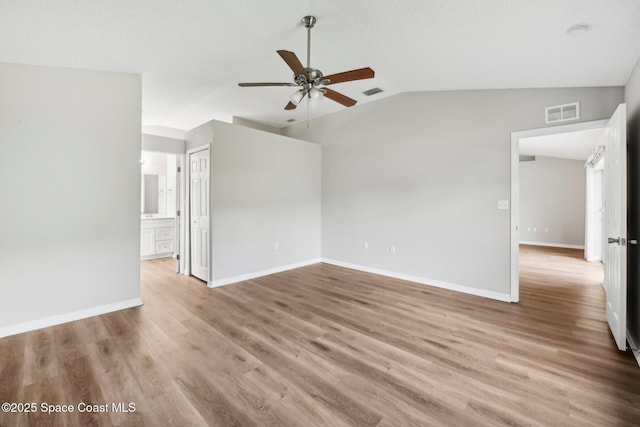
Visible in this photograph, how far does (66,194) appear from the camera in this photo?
279cm

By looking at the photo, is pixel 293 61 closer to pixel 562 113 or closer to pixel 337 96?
pixel 337 96

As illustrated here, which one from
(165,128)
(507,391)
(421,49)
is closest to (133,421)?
(507,391)

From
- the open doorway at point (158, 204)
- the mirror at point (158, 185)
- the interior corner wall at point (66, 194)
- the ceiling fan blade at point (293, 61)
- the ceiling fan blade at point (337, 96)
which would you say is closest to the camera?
the ceiling fan blade at point (293, 61)

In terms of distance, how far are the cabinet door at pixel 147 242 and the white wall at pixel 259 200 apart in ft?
8.27

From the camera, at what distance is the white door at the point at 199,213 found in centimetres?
418

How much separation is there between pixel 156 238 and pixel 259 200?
302 cm

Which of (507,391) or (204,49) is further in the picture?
(204,49)

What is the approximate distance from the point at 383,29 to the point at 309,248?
13.0 feet

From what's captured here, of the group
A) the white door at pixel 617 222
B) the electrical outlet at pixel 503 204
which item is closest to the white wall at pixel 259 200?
the electrical outlet at pixel 503 204

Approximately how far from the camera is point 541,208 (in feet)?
26.2

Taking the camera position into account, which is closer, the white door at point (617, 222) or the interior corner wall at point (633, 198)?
the white door at point (617, 222)

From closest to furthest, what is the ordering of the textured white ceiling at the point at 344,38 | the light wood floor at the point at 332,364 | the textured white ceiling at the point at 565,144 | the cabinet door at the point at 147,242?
the light wood floor at the point at 332,364, the textured white ceiling at the point at 344,38, the textured white ceiling at the point at 565,144, the cabinet door at the point at 147,242

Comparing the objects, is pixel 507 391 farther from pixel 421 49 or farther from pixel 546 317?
pixel 421 49

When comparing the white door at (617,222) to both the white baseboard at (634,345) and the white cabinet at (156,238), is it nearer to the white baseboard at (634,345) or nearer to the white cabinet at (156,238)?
the white baseboard at (634,345)
